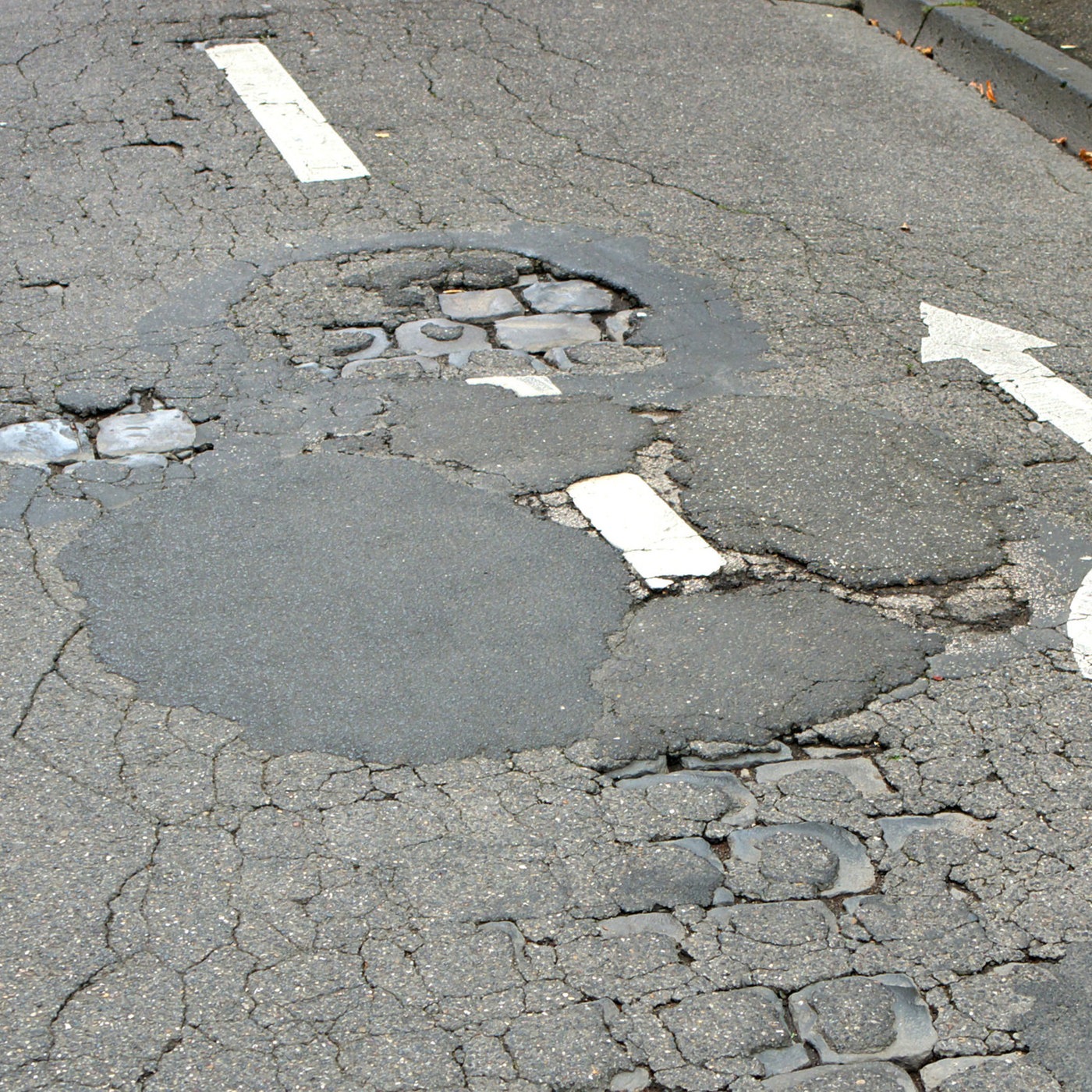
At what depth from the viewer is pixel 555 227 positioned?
21.8 ft

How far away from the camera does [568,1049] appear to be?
2.88 m

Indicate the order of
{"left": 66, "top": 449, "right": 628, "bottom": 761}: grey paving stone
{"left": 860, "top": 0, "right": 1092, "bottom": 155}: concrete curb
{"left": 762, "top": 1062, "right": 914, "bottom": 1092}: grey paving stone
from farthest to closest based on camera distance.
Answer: {"left": 860, "top": 0, "right": 1092, "bottom": 155}: concrete curb
{"left": 66, "top": 449, "right": 628, "bottom": 761}: grey paving stone
{"left": 762, "top": 1062, "right": 914, "bottom": 1092}: grey paving stone

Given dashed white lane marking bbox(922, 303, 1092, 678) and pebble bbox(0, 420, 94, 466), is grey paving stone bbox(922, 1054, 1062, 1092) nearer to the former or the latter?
dashed white lane marking bbox(922, 303, 1092, 678)

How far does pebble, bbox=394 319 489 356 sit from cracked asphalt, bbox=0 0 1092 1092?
0.04m

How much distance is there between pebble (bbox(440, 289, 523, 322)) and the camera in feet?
19.5

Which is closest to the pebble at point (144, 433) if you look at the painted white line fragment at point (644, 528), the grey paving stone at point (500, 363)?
the grey paving stone at point (500, 363)

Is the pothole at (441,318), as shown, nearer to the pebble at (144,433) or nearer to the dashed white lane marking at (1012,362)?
the pebble at (144,433)

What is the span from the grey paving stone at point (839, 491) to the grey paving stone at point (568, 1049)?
1938 millimetres

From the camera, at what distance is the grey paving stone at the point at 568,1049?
2.82 meters

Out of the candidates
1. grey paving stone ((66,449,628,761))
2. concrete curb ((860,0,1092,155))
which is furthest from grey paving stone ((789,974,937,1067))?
concrete curb ((860,0,1092,155))

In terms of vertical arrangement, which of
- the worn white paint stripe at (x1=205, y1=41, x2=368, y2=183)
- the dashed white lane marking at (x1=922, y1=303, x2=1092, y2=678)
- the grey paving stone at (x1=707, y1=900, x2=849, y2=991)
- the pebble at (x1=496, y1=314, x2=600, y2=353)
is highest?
the dashed white lane marking at (x1=922, y1=303, x2=1092, y2=678)

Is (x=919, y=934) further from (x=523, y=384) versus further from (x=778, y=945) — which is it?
(x=523, y=384)

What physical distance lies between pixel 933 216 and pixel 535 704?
4.34m

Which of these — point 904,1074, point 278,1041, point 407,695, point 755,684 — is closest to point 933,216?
point 755,684
